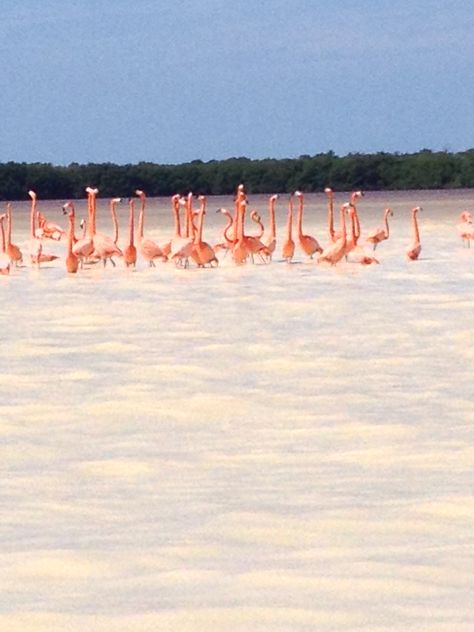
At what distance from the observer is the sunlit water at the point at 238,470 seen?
3451mm

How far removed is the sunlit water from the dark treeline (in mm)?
41055

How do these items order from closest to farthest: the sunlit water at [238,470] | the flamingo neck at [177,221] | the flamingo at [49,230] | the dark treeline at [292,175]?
the sunlit water at [238,470] < the flamingo neck at [177,221] < the flamingo at [49,230] < the dark treeline at [292,175]

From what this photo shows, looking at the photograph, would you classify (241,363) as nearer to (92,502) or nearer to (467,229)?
(92,502)

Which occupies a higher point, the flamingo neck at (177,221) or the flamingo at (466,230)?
the flamingo neck at (177,221)

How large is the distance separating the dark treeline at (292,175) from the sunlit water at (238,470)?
4106 centimetres

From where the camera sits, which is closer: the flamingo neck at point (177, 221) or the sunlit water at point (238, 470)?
the sunlit water at point (238, 470)

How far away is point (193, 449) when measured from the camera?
5.25 m

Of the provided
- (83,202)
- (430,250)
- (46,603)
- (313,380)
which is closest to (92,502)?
(46,603)

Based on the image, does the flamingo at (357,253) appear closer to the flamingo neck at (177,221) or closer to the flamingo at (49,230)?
the flamingo neck at (177,221)

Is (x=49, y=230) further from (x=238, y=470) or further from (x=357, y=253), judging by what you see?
(x=238, y=470)

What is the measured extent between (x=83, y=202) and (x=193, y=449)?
43688 mm

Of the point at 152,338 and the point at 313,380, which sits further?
the point at 152,338

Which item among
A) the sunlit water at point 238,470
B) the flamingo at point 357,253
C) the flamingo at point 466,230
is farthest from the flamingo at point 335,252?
the sunlit water at point 238,470

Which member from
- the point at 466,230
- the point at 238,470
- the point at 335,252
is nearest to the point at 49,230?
the point at 466,230
